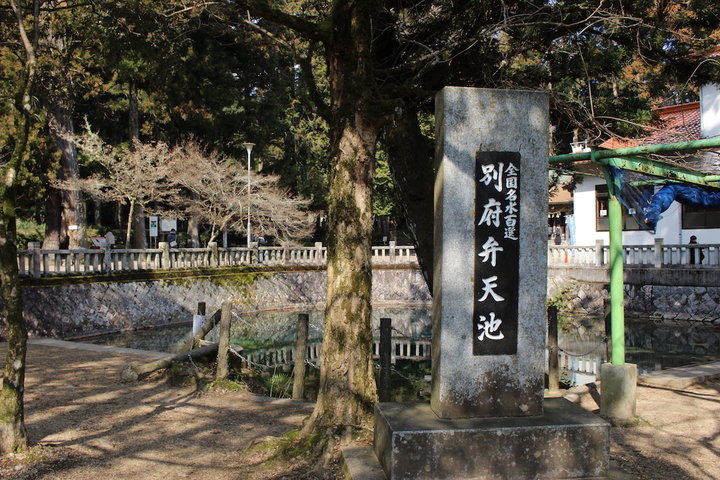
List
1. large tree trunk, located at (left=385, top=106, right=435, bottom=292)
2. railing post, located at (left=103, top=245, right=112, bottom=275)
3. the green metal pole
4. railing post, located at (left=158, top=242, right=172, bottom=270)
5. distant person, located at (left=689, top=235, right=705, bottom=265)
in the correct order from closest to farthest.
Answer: the green metal pole → large tree trunk, located at (left=385, top=106, right=435, bottom=292) → railing post, located at (left=103, top=245, right=112, bottom=275) → distant person, located at (left=689, top=235, right=705, bottom=265) → railing post, located at (left=158, top=242, right=172, bottom=270)

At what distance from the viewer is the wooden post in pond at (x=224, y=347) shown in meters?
9.24

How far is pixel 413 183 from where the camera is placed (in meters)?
7.48

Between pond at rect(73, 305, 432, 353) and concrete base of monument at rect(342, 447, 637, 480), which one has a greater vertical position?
concrete base of monument at rect(342, 447, 637, 480)

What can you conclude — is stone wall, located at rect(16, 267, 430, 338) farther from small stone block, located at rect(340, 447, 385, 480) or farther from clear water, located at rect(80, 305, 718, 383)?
small stone block, located at rect(340, 447, 385, 480)

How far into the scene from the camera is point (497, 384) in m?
4.45

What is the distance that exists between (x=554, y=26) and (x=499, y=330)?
4.25 meters

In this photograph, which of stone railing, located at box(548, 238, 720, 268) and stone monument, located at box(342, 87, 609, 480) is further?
stone railing, located at box(548, 238, 720, 268)

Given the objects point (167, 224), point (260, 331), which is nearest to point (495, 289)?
point (260, 331)

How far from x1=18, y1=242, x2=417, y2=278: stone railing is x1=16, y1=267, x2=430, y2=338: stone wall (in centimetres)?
45

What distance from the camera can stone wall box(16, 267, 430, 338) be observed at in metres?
15.6

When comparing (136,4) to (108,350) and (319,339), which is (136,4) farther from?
(319,339)

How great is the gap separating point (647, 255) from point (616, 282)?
15.1 m

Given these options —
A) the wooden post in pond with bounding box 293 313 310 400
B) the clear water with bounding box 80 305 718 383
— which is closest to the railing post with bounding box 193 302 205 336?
the clear water with bounding box 80 305 718 383

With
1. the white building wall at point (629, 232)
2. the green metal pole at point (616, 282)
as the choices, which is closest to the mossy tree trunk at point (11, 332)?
the green metal pole at point (616, 282)
